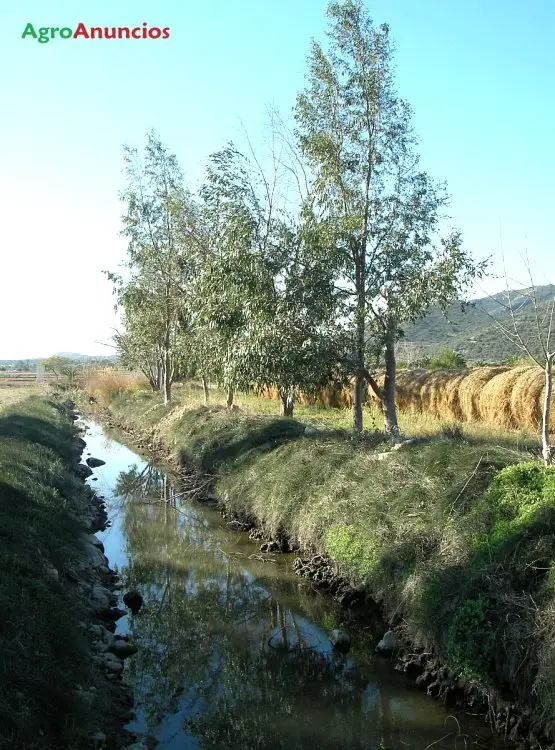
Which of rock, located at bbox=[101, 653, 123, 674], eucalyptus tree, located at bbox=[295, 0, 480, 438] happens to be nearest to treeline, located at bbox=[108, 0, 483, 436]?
eucalyptus tree, located at bbox=[295, 0, 480, 438]

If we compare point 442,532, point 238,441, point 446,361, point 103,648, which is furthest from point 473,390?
point 103,648

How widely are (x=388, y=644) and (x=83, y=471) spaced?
1237 centimetres

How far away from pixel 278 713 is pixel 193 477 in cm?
973

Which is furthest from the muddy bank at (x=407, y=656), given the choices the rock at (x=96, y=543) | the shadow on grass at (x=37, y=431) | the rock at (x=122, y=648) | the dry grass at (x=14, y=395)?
the dry grass at (x=14, y=395)

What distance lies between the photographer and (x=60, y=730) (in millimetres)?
4789

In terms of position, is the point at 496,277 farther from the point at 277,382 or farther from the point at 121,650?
the point at 121,650

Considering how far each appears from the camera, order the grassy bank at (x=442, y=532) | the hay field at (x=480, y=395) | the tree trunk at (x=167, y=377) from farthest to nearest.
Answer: the tree trunk at (x=167, y=377)
the hay field at (x=480, y=395)
the grassy bank at (x=442, y=532)

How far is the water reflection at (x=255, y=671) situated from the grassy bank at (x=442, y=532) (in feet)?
2.19

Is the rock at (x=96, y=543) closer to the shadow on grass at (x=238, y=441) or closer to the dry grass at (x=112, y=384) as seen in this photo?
the shadow on grass at (x=238, y=441)

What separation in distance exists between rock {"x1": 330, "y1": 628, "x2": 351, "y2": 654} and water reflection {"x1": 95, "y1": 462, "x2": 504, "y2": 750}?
11 cm

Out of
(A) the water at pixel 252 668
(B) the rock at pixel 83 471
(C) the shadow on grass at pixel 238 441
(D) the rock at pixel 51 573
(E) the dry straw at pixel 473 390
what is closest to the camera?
(A) the water at pixel 252 668

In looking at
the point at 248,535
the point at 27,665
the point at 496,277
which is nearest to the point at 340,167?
the point at 496,277

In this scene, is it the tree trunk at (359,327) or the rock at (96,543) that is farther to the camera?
the tree trunk at (359,327)

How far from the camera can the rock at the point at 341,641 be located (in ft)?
26.0
